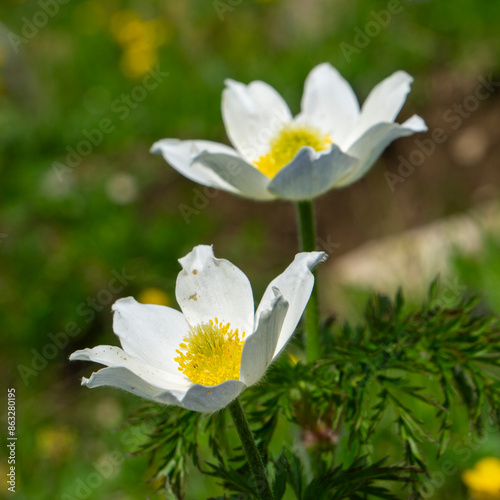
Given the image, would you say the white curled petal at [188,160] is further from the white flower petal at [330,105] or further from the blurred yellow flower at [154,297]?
the blurred yellow flower at [154,297]

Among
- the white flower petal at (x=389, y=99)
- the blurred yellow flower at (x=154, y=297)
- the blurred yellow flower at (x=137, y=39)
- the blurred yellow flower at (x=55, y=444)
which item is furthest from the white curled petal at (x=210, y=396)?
the blurred yellow flower at (x=137, y=39)

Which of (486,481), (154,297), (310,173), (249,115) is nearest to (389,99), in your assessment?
(310,173)

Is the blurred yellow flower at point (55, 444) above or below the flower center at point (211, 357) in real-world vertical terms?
above

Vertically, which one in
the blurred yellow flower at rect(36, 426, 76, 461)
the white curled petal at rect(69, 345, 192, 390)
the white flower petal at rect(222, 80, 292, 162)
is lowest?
the white curled petal at rect(69, 345, 192, 390)

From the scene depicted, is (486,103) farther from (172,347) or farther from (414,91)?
(172,347)

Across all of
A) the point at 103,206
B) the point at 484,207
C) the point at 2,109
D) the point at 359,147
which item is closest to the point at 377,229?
the point at 484,207

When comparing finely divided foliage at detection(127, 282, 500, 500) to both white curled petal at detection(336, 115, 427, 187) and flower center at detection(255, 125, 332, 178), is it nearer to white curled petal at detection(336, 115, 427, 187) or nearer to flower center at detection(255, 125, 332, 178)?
white curled petal at detection(336, 115, 427, 187)

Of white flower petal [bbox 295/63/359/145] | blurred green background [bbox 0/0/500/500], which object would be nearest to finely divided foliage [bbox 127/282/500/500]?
white flower petal [bbox 295/63/359/145]

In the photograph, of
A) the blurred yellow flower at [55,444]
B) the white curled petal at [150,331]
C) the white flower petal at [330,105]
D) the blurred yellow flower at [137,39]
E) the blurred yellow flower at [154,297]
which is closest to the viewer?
the white curled petal at [150,331]
